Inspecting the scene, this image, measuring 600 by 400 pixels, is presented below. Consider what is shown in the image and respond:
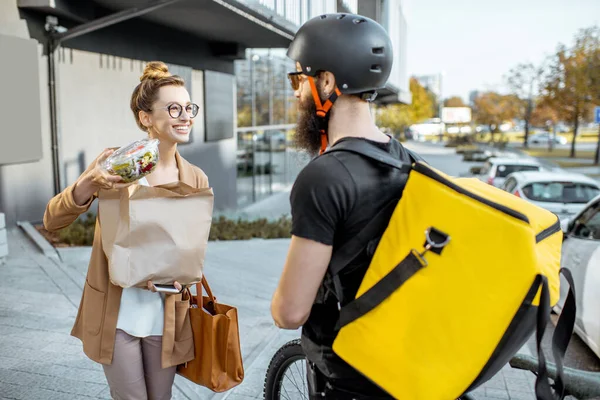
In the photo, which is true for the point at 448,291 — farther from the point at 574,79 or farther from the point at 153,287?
the point at 574,79

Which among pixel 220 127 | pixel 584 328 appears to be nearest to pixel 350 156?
pixel 584 328

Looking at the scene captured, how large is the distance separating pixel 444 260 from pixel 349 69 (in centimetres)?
69

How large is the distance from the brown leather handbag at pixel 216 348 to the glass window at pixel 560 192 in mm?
9038

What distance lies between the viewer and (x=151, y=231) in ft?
7.78

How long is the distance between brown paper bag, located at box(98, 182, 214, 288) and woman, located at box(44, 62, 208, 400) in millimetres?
69

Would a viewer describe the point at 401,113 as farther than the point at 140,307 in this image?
Yes

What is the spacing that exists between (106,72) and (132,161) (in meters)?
9.96

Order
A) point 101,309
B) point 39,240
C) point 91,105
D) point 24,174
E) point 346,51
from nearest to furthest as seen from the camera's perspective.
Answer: point 346,51 → point 101,309 → point 39,240 → point 24,174 → point 91,105

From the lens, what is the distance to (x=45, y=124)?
9.68m

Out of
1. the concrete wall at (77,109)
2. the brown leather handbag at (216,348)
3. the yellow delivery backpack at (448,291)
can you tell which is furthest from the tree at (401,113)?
the yellow delivery backpack at (448,291)

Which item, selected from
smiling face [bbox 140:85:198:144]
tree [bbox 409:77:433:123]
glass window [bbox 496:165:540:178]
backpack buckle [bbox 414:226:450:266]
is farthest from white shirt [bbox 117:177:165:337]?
tree [bbox 409:77:433:123]

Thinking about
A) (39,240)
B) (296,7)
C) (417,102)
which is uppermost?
(296,7)

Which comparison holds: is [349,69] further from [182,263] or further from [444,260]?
[182,263]

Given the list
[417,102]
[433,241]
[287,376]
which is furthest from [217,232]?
[417,102]
